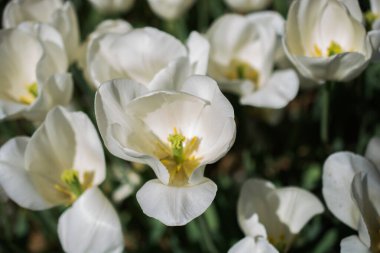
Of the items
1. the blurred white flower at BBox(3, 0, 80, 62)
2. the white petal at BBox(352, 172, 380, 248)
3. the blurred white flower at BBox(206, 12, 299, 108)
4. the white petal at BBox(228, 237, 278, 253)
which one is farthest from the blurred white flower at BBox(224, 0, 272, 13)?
the white petal at BBox(228, 237, 278, 253)

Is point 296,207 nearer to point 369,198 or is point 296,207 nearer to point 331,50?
point 369,198

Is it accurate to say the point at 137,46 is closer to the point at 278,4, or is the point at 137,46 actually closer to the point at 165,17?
the point at 165,17

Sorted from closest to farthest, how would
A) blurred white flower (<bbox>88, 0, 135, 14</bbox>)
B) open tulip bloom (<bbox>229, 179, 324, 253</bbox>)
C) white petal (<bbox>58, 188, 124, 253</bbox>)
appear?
white petal (<bbox>58, 188, 124, 253</bbox>)
open tulip bloom (<bbox>229, 179, 324, 253</bbox>)
blurred white flower (<bbox>88, 0, 135, 14</bbox>)

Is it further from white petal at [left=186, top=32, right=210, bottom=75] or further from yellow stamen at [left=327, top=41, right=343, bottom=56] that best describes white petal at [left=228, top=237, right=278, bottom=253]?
yellow stamen at [left=327, top=41, right=343, bottom=56]

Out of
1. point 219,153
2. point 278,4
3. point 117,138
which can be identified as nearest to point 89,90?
point 117,138

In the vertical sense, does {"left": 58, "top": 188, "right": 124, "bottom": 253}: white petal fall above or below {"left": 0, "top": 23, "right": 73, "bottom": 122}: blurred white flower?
below
